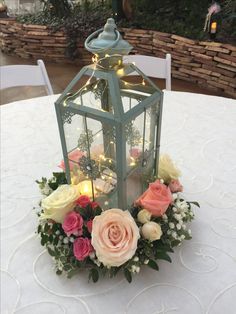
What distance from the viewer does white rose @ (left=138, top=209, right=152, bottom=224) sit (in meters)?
0.72

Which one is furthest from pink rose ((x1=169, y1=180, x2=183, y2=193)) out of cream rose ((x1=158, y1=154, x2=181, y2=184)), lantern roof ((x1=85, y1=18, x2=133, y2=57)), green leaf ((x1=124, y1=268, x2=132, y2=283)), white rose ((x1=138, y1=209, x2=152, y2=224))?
lantern roof ((x1=85, y1=18, x2=133, y2=57))

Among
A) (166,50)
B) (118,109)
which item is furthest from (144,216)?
(166,50)

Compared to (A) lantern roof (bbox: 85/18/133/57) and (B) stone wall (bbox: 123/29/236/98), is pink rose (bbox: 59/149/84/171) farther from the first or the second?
(B) stone wall (bbox: 123/29/236/98)

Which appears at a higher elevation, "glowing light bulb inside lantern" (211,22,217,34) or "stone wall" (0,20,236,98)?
"glowing light bulb inside lantern" (211,22,217,34)

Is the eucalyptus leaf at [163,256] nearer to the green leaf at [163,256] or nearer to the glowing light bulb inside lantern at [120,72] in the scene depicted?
the green leaf at [163,256]

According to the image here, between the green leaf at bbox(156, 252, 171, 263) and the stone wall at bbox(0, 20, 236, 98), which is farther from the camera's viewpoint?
the stone wall at bbox(0, 20, 236, 98)

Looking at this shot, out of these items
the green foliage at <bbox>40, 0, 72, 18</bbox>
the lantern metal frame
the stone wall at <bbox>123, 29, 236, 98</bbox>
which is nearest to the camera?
the lantern metal frame

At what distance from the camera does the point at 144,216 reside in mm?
→ 724

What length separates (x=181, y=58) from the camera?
3.56 m

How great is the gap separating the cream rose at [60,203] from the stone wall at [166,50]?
2.85 meters

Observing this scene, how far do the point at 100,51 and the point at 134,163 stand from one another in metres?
0.26

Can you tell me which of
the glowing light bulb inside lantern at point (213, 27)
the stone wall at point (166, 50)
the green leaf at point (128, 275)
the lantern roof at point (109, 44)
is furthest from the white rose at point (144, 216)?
the glowing light bulb inside lantern at point (213, 27)

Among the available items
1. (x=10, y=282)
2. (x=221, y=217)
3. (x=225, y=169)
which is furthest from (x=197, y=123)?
(x=10, y=282)

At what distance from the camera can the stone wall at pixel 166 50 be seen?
3.24 meters
